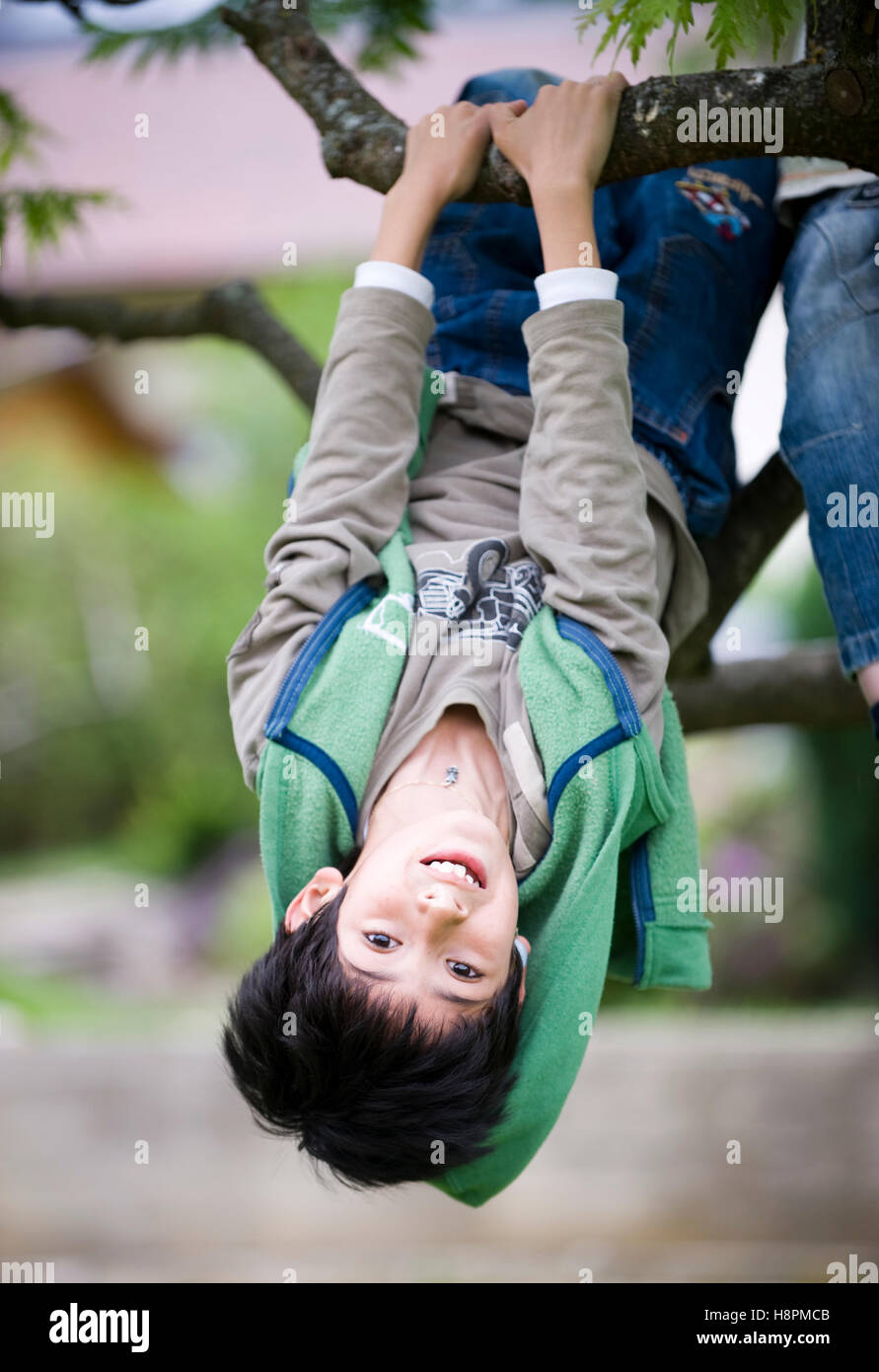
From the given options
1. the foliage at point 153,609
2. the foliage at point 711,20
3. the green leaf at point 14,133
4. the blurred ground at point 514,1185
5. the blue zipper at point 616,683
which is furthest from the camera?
the foliage at point 153,609

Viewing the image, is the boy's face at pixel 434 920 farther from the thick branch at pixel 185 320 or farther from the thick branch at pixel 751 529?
the thick branch at pixel 185 320

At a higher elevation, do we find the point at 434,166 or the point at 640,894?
the point at 434,166

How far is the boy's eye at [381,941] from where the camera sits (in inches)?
30.9

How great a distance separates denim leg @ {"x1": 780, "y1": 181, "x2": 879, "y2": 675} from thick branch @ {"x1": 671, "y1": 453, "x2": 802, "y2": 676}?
0.66ft

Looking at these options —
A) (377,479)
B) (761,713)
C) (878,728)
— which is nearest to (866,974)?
(761,713)

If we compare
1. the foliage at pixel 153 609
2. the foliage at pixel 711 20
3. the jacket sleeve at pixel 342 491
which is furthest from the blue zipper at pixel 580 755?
the foliage at pixel 153 609

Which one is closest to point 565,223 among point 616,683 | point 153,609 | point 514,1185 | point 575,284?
point 575,284

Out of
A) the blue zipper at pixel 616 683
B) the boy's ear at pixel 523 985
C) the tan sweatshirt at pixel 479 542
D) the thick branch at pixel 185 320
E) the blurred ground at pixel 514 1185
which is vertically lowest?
the blurred ground at pixel 514 1185

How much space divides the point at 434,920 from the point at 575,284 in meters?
0.46

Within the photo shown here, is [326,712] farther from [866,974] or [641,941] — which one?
[866,974]

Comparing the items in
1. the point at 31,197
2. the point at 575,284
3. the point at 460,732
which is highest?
the point at 31,197

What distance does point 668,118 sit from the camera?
0.79m

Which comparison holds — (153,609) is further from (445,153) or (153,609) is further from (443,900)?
(443,900)

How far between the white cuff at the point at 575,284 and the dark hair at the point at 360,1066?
45cm
